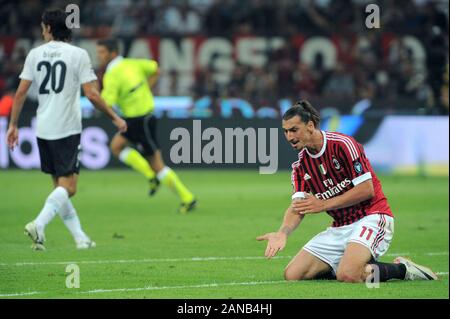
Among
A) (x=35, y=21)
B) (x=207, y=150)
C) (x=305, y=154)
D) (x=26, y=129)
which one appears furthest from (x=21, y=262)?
(x=35, y=21)

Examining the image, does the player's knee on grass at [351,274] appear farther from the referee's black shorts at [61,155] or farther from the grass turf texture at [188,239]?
the referee's black shorts at [61,155]

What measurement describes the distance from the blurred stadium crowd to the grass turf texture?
4489mm

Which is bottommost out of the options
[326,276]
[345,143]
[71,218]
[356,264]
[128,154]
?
[326,276]

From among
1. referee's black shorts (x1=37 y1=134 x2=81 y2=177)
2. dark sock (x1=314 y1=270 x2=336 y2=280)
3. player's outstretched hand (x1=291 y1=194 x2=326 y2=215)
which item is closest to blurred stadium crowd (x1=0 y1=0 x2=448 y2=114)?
referee's black shorts (x1=37 y1=134 x2=81 y2=177)

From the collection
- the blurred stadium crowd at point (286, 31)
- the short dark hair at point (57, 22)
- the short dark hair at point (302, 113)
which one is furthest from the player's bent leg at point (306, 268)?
the blurred stadium crowd at point (286, 31)

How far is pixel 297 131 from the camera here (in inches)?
346

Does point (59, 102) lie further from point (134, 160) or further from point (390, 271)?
point (134, 160)

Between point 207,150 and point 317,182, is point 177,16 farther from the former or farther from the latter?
point 317,182

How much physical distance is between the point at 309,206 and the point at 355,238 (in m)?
0.82

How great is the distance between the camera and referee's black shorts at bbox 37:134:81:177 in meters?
11.1

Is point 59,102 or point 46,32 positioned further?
point 59,102

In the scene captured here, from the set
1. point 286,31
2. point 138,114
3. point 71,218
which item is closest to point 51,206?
point 71,218

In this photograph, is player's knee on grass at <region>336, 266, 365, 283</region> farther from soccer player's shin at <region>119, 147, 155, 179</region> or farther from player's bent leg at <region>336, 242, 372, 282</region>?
soccer player's shin at <region>119, 147, 155, 179</region>

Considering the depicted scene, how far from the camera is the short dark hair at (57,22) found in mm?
10828
